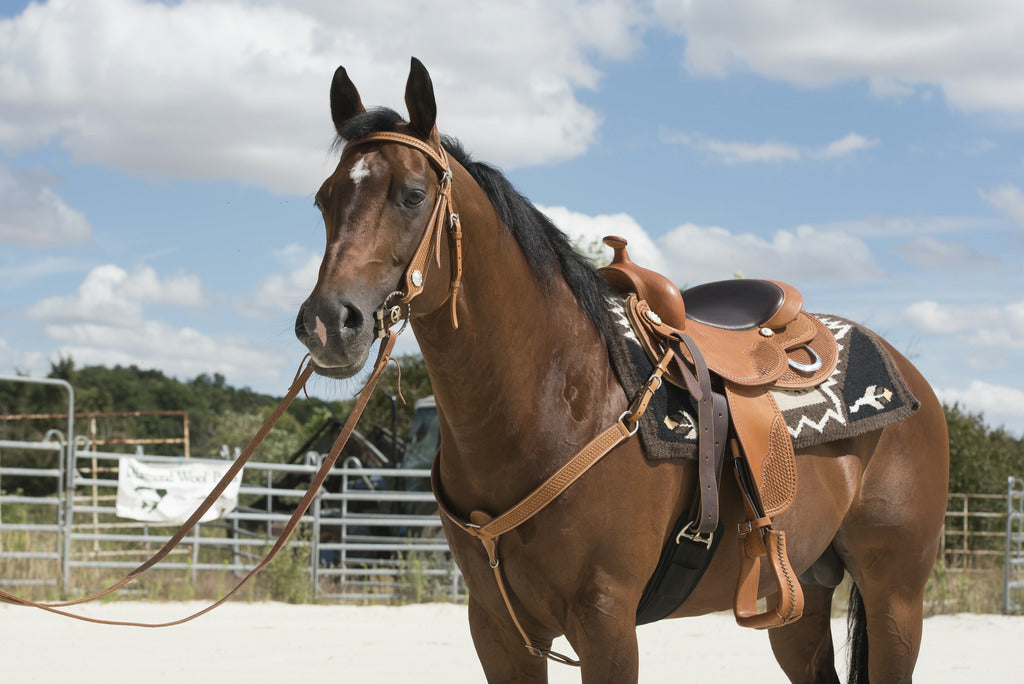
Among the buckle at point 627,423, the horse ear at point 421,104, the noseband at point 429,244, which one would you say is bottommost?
the buckle at point 627,423

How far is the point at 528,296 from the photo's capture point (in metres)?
2.58

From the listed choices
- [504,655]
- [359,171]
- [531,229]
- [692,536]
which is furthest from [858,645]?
[359,171]

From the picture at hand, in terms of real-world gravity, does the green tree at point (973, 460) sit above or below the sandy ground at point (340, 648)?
above

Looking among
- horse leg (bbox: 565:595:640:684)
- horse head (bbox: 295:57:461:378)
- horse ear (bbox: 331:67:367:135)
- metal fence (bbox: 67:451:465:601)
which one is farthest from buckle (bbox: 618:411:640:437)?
metal fence (bbox: 67:451:465:601)

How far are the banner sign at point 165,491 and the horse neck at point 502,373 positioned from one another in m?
7.24

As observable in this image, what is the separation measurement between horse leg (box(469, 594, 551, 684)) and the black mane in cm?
92

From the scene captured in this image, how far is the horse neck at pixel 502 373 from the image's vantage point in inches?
97.0

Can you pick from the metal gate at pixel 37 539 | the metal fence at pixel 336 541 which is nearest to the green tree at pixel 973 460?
the metal fence at pixel 336 541

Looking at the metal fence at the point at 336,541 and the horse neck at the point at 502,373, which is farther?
the metal fence at the point at 336,541

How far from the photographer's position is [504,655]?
2742mm

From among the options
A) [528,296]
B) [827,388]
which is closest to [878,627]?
[827,388]

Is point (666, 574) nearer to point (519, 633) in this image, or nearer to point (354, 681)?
point (519, 633)

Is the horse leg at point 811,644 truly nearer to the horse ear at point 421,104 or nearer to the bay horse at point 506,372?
the bay horse at point 506,372

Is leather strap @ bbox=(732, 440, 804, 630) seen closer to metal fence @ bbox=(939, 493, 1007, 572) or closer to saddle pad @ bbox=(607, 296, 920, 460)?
saddle pad @ bbox=(607, 296, 920, 460)
